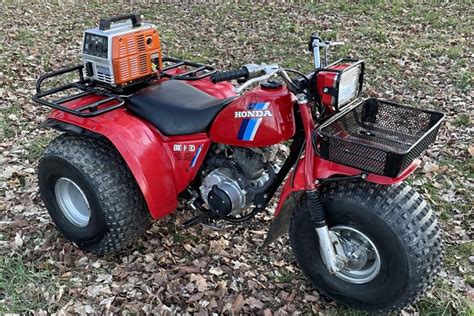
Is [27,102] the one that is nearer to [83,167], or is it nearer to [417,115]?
[83,167]

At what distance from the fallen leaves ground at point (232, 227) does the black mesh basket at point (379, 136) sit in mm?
1116

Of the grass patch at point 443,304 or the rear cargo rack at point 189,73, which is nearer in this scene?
the grass patch at point 443,304

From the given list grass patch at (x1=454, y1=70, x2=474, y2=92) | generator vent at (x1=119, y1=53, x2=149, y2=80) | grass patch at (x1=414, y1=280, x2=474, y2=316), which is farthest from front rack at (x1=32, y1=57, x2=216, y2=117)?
grass patch at (x1=454, y1=70, x2=474, y2=92)

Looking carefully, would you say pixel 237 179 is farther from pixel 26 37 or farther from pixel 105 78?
pixel 26 37

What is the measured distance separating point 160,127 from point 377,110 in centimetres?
147

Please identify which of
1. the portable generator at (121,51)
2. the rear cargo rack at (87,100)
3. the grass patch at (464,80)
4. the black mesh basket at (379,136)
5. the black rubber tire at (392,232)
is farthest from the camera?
the grass patch at (464,80)

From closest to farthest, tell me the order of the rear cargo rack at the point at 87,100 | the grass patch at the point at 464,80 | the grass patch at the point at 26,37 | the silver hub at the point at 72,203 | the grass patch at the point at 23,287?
1. the grass patch at the point at 23,287
2. the rear cargo rack at the point at 87,100
3. the silver hub at the point at 72,203
4. the grass patch at the point at 464,80
5. the grass patch at the point at 26,37

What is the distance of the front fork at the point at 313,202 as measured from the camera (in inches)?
118

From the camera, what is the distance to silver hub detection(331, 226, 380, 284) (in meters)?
3.06

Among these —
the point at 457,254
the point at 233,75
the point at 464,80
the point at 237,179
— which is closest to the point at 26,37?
the point at 237,179

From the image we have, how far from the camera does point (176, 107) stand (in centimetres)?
353

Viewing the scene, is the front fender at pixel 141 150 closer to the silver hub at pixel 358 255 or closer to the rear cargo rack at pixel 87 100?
the rear cargo rack at pixel 87 100

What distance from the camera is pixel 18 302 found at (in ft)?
11.3

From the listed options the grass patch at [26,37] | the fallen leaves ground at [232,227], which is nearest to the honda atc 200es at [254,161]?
the fallen leaves ground at [232,227]
